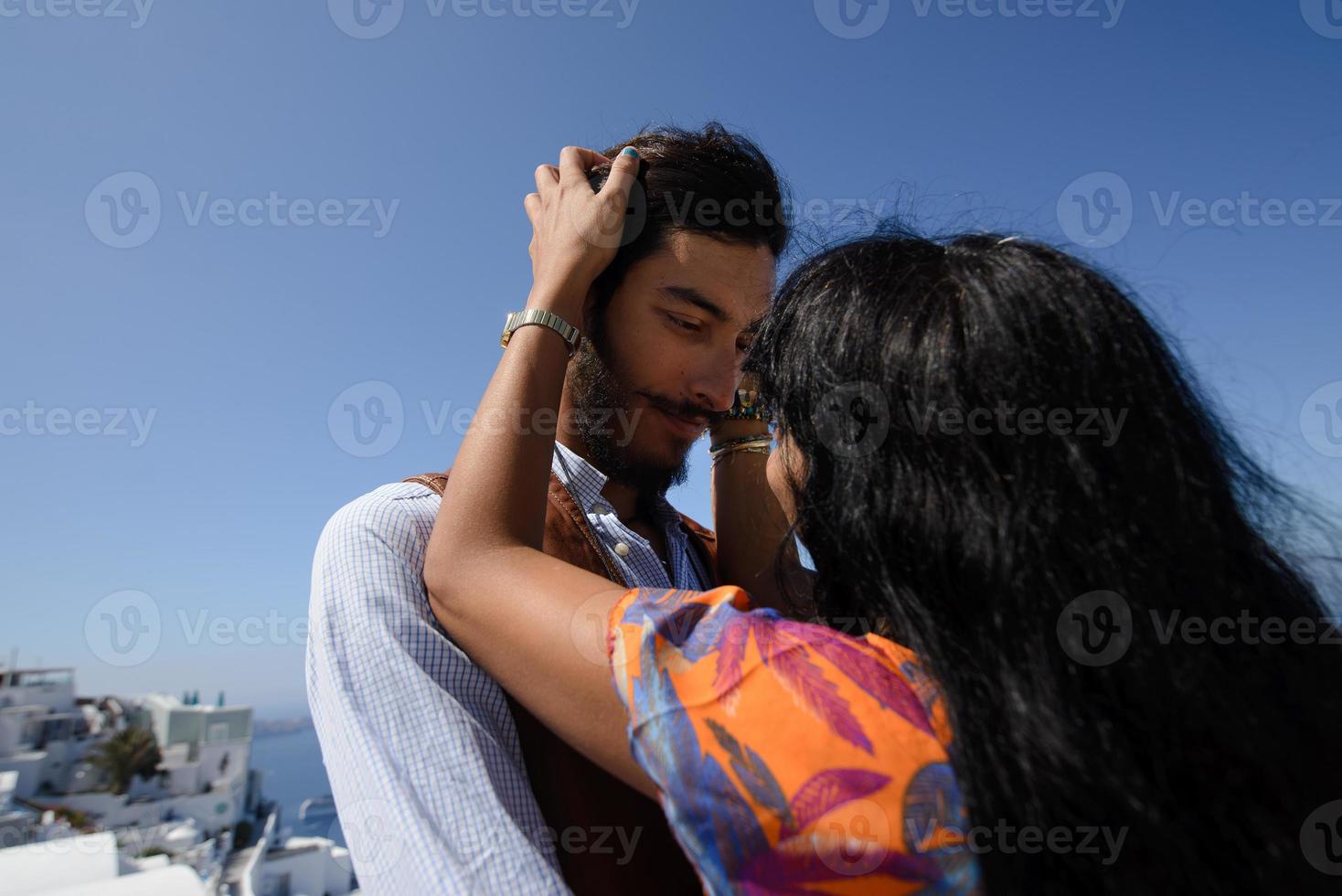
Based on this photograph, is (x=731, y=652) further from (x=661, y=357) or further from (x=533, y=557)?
(x=661, y=357)

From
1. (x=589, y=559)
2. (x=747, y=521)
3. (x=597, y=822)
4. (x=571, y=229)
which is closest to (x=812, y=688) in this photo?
(x=597, y=822)

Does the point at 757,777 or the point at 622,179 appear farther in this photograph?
the point at 622,179

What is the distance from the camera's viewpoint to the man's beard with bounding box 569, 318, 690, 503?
2627 millimetres

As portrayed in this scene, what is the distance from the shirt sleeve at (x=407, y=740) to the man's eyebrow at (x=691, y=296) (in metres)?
1.37

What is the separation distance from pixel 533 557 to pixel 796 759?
66 centimetres

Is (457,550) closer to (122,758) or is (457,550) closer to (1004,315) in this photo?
(1004,315)

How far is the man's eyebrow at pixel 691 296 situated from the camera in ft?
8.56

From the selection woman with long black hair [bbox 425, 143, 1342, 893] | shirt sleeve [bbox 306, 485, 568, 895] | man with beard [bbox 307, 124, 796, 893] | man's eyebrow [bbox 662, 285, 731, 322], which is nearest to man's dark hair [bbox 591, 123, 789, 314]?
man with beard [bbox 307, 124, 796, 893]

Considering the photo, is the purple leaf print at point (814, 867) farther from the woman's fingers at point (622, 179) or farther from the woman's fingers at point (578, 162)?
the woman's fingers at point (578, 162)

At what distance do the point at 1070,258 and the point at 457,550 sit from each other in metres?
1.31

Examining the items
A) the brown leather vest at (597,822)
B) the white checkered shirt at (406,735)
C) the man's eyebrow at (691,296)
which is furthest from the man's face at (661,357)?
the brown leather vest at (597,822)

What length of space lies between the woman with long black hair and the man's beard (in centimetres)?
110

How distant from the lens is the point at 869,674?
41.9 inches

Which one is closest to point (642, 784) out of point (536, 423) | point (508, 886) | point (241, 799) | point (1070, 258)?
point (508, 886)
